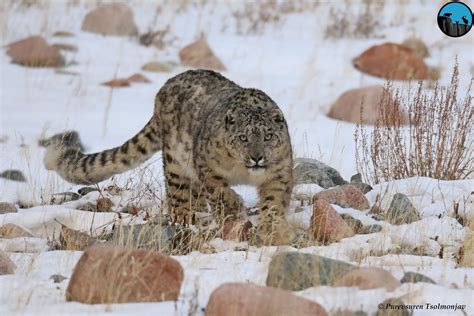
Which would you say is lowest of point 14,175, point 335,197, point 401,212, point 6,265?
point 6,265

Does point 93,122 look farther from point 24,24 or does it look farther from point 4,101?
point 24,24

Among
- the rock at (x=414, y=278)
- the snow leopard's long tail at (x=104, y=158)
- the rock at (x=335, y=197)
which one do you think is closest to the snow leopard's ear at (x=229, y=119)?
the rock at (x=335, y=197)

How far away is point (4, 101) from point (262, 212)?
7493 mm

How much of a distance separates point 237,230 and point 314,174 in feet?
6.90

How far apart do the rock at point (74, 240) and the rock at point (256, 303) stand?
2136 mm

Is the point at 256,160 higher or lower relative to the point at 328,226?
higher

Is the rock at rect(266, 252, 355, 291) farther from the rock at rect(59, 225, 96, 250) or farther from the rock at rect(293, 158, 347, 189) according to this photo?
the rock at rect(293, 158, 347, 189)

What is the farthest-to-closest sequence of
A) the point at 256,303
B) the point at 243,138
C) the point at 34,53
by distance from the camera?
the point at 34,53 < the point at 243,138 < the point at 256,303

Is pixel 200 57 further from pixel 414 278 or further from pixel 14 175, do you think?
pixel 414 278

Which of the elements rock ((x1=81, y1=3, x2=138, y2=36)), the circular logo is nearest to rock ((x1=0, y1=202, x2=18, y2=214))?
the circular logo

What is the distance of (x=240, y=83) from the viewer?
15148 millimetres

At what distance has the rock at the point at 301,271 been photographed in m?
5.56

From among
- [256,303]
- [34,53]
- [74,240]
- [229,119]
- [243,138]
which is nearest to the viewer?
[256,303]

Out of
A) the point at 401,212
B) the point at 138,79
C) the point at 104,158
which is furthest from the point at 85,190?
the point at 138,79
